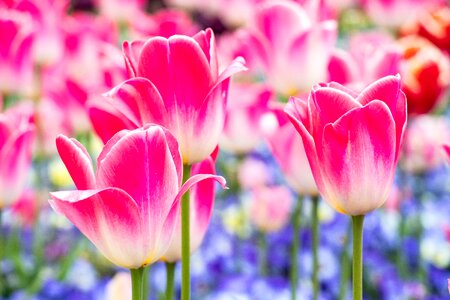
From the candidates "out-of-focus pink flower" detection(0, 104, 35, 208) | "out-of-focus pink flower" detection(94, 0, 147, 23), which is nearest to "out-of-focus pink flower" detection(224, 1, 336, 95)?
"out-of-focus pink flower" detection(0, 104, 35, 208)

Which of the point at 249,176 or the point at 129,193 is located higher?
the point at 129,193

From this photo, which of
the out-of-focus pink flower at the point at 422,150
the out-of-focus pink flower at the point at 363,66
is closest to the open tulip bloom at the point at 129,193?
the out-of-focus pink flower at the point at 363,66

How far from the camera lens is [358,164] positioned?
28.8 inches

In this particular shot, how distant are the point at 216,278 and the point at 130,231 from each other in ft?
4.14

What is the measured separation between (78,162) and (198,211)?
8.9 inches

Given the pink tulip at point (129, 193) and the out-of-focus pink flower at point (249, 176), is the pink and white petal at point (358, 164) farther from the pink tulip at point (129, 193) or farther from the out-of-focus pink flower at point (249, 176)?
the out-of-focus pink flower at point (249, 176)

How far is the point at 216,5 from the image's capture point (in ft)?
14.9

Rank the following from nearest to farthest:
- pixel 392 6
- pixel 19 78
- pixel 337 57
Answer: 1. pixel 337 57
2. pixel 19 78
3. pixel 392 6

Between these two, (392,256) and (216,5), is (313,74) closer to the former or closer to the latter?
(392,256)

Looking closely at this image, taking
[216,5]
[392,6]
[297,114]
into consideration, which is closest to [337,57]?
[297,114]

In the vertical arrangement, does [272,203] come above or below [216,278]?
above

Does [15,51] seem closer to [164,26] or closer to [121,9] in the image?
[164,26]

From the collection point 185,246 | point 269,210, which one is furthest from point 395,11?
point 185,246

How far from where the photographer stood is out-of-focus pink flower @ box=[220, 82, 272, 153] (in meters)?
1.66
